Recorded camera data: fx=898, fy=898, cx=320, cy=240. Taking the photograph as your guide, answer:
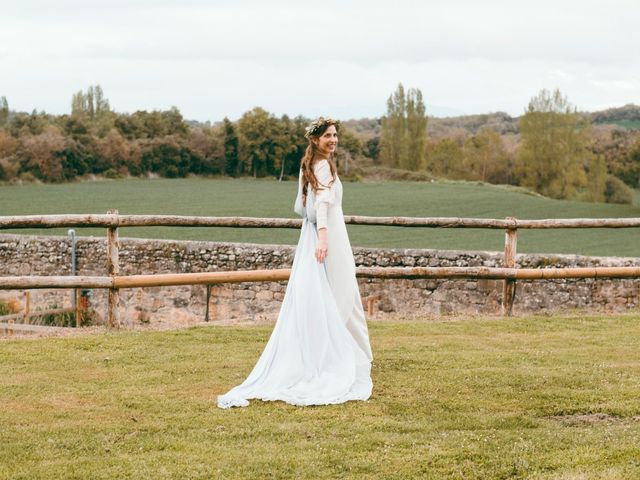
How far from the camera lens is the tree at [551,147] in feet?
243

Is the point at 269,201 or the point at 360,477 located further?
the point at 269,201

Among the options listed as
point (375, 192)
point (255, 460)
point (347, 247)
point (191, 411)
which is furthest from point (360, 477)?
point (375, 192)

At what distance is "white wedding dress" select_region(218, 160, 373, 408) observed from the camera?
634 cm

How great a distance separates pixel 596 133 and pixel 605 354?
91.6 m

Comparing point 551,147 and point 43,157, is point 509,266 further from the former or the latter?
point 551,147

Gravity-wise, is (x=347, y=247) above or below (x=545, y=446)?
above

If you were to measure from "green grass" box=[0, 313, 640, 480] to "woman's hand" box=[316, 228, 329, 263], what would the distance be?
1051 mm

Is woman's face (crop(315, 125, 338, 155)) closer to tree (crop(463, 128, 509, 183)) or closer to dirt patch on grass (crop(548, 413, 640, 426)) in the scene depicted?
dirt patch on grass (crop(548, 413, 640, 426))

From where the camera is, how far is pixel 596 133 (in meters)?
94.8

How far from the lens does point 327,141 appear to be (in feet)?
21.9

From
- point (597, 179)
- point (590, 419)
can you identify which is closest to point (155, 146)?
point (597, 179)

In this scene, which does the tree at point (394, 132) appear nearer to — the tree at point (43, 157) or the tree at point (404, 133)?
the tree at point (404, 133)

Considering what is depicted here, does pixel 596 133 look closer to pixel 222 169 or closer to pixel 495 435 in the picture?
pixel 222 169

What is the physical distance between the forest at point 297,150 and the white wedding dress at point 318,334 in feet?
178
